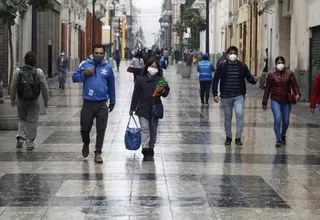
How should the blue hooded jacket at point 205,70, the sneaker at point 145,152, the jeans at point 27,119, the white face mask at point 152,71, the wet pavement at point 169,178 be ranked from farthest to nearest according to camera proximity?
the blue hooded jacket at point 205,70, the jeans at point 27,119, the white face mask at point 152,71, the sneaker at point 145,152, the wet pavement at point 169,178

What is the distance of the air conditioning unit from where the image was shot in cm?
3014

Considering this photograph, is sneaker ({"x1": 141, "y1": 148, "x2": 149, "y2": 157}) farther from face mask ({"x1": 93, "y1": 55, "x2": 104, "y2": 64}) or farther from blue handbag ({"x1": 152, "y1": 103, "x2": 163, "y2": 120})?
face mask ({"x1": 93, "y1": 55, "x2": 104, "y2": 64})

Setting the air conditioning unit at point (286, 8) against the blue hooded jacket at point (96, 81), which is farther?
the air conditioning unit at point (286, 8)

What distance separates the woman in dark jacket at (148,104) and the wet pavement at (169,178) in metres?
0.37

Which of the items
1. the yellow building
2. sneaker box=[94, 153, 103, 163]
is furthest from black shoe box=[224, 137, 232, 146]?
the yellow building

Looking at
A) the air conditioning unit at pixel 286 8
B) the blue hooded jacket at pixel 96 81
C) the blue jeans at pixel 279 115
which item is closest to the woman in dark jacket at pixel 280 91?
the blue jeans at pixel 279 115

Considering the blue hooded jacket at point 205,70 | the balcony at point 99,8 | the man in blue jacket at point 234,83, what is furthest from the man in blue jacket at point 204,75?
the balcony at point 99,8

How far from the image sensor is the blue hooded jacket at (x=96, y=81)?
11.4m

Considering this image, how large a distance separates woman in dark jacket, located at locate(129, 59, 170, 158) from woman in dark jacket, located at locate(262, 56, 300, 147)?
9.02ft

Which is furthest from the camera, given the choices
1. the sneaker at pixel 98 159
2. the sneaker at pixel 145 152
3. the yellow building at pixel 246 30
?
the yellow building at pixel 246 30

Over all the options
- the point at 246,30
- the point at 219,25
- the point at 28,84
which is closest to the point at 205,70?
the point at 28,84

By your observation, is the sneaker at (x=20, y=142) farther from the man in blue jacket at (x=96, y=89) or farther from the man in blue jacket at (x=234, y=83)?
the man in blue jacket at (x=234, y=83)

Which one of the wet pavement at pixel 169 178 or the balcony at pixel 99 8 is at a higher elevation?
the balcony at pixel 99 8

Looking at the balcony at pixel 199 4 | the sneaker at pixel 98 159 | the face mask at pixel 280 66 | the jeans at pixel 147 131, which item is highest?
the balcony at pixel 199 4
